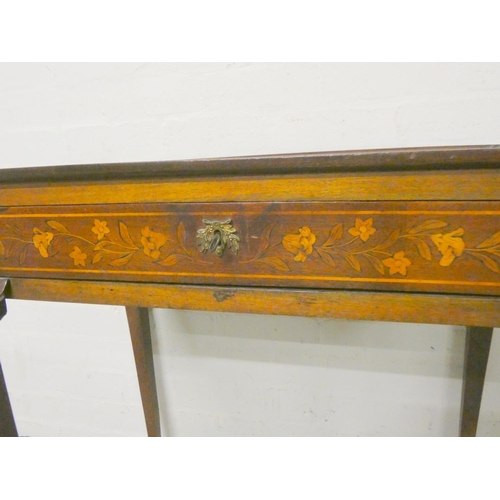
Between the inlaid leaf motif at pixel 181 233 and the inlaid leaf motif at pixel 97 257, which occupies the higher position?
the inlaid leaf motif at pixel 181 233

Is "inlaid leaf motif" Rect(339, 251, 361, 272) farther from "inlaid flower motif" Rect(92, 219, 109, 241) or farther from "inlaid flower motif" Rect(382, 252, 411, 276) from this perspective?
"inlaid flower motif" Rect(92, 219, 109, 241)

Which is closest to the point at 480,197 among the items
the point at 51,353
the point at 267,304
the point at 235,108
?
the point at 267,304

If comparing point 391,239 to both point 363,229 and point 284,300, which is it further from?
point 284,300

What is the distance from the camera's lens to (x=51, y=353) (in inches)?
52.7

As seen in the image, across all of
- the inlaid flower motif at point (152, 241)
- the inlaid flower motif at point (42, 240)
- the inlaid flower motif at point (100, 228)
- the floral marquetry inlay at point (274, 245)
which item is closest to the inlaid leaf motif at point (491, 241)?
the floral marquetry inlay at point (274, 245)

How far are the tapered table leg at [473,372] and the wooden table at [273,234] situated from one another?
1.41 ft

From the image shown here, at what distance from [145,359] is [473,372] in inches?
34.3

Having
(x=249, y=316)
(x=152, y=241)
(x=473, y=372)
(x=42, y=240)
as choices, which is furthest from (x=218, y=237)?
(x=473, y=372)

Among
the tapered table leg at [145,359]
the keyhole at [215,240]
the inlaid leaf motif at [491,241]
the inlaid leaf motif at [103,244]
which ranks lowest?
the tapered table leg at [145,359]

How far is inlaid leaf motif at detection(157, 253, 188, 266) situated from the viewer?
61 cm

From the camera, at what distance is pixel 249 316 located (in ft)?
3.67

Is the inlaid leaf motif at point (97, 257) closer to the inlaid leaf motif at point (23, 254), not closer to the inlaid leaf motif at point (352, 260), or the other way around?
the inlaid leaf motif at point (23, 254)

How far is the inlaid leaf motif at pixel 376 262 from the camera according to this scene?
0.54m

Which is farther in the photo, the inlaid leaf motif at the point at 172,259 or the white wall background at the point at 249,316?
the white wall background at the point at 249,316
